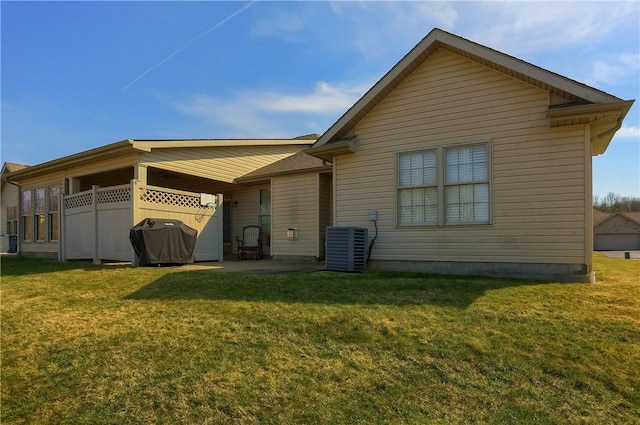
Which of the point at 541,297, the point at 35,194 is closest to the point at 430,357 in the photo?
the point at 541,297

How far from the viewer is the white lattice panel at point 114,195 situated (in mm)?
11547

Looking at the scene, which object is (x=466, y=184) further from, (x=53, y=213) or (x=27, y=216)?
(x=27, y=216)

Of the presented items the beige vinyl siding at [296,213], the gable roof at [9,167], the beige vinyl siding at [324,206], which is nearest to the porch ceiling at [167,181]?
the beige vinyl siding at [296,213]

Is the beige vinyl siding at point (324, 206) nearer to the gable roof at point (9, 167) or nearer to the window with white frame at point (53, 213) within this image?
the window with white frame at point (53, 213)

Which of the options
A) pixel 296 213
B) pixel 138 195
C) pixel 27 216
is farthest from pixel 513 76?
pixel 27 216

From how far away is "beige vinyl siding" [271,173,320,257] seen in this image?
12.7 metres

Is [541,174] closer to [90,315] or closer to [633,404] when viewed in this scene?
[633,404]

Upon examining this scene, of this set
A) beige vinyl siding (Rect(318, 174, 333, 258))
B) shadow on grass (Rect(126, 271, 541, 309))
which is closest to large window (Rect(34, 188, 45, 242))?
shadow on grass (Rect(126, 271, 541, 309))

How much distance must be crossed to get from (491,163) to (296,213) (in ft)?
21.6

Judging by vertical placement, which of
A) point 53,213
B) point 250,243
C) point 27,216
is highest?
point 53,213

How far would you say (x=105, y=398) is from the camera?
3605mm

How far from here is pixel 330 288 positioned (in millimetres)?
6902

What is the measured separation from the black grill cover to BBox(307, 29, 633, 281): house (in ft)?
14.9

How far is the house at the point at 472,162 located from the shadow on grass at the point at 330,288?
919 mm
